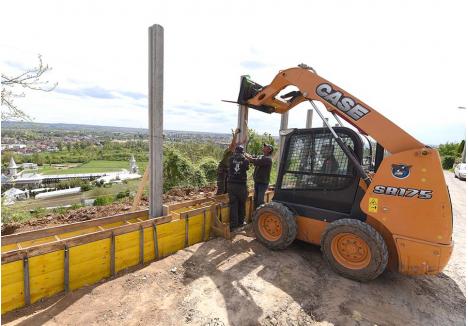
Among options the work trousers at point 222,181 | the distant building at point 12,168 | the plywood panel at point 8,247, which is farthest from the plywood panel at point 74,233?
the distant building at point 12,168

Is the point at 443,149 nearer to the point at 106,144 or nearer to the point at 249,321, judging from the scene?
the point at 249,321

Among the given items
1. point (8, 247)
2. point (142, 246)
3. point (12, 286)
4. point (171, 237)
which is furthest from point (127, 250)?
point (8, 247)

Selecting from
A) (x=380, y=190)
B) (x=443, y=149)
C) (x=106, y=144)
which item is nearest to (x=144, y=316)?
(x=380, y=190)

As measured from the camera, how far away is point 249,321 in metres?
2.91

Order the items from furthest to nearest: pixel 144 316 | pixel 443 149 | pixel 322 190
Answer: pixel 443 149 < pixel 322 190 < pixel 144 316

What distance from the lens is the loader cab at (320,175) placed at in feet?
13.4

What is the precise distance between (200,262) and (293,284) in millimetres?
1442

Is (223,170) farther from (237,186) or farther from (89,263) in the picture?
(89,263)

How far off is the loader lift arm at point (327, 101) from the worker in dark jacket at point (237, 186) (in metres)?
1.10

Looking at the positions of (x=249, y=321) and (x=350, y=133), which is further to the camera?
(x=350, y=133)

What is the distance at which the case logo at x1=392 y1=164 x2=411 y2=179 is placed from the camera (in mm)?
3430

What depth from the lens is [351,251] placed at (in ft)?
12.4

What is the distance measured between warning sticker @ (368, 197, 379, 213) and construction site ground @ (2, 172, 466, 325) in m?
1.07

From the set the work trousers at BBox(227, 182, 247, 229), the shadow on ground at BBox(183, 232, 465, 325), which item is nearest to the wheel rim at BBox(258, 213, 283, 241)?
the shadow on ground at BBox(183, 232, 465, 325)
